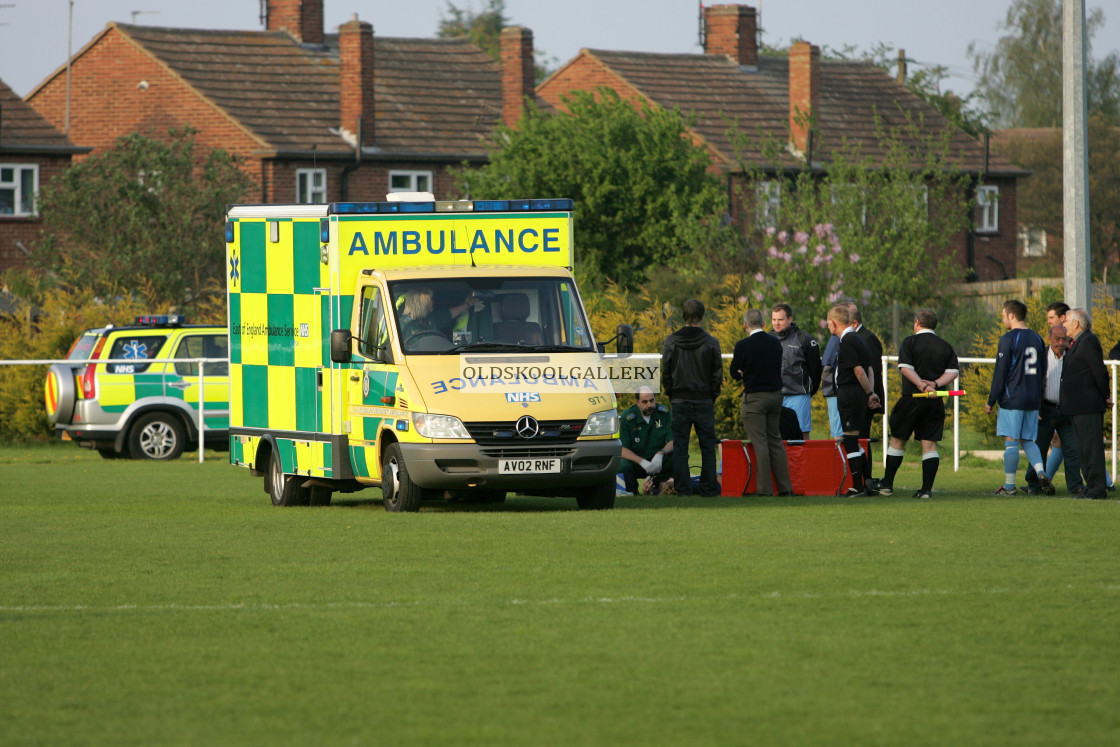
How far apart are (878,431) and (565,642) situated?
559 inches

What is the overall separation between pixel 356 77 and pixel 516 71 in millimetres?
6129

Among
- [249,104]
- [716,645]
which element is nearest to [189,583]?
[716,645]

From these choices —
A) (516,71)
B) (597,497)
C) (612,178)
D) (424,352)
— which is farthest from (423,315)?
(516,71)

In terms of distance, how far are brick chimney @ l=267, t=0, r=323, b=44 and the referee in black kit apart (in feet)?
137

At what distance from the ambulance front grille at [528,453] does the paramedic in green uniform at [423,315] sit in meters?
1.25

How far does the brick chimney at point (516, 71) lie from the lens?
53750 millimetres

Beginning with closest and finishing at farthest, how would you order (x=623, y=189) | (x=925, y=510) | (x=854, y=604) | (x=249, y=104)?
1. (x=854, y=604)
2. (x=925, y=510)
3. (x=623, y=189)
4. (x=249, y=104)

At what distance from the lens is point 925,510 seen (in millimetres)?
15109

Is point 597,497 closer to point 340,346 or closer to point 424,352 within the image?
point 424,352

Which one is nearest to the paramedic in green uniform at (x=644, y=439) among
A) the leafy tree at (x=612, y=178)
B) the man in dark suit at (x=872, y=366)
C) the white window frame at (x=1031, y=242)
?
the man in dark suit at (x=872, y=366)

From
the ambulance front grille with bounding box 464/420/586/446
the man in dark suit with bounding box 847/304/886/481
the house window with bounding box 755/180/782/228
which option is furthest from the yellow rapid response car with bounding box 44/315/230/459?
the house window with bounding box 755/180/782/228

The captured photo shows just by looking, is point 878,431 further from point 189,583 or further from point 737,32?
point 737,32

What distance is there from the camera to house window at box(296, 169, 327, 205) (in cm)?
4884

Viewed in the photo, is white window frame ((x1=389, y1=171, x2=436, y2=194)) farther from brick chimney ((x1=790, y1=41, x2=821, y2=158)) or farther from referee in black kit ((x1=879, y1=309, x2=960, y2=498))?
referee in black kit ((x1=879, y1=309, x2=960, y2=498))
